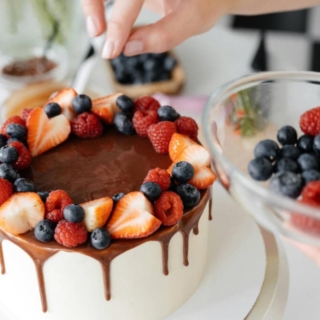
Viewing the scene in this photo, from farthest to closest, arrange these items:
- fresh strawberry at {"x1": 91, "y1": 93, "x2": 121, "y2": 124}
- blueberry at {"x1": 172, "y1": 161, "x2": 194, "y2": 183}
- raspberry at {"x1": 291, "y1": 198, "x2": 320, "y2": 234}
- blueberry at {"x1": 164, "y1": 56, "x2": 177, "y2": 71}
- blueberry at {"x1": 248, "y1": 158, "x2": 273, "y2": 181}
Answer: blueberry at {"x1": 164, "y1": 56, "x2": 177, "y2": 71} → fresh strawberry at {"x1": 91, "y1": 93, "x2": 121, "y2": 124} → blueberry at {"x1": 172, "y1": 161, "x2": 194, "y2": 183} → blueberry at {"x1": 248, "y1": 158, "x2": 273, "y2": 181} → raspberry at {"x1": 291, "y1": 198, "x2": 320, "y2": 234}

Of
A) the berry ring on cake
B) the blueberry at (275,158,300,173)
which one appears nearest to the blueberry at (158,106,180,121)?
the berry ring on cake

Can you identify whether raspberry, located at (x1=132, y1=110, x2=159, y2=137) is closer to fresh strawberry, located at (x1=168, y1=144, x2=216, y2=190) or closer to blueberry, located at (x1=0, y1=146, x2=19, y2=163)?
fresh strawberry, located at (x1=168, y1=144, x2=216, y2=190)

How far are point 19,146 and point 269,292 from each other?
58 cm

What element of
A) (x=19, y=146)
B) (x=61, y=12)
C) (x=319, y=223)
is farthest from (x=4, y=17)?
(x=319, y=223)

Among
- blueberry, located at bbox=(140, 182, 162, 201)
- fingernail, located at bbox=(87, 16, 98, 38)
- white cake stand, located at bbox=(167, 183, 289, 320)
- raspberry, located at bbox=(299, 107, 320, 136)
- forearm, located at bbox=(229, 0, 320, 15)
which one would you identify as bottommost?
white cake stand, located at bbox=(167, 183, 289, 320)

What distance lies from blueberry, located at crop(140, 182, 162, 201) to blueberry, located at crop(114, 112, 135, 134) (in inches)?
10.0

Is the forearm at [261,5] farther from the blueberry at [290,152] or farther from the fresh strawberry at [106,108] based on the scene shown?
the blueberry at [290,152]

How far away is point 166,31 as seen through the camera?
116cm

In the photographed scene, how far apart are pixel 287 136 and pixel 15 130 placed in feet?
1.74

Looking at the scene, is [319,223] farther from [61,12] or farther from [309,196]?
[61,12]

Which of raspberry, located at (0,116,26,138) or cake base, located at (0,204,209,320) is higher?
raspberry, located at (0,116,26,138)

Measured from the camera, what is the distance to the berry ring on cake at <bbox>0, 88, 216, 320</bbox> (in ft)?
3.13

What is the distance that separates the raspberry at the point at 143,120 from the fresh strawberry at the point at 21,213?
305 millimetres

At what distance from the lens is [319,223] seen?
782mm
